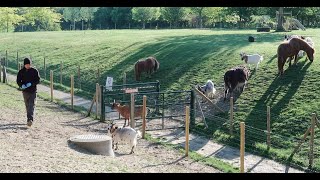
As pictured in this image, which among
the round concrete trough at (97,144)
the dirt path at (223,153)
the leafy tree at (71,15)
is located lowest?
the dirt path at (223,153)

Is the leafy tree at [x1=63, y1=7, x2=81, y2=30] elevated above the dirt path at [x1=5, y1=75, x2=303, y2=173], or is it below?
above

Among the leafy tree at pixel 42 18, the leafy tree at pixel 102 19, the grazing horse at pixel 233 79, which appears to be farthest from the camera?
the leafy tree at pixel 102 19

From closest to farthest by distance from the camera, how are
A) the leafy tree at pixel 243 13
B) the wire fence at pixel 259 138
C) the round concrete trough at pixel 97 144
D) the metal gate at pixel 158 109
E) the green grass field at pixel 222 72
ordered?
the round concrete trough at pixel 97 144 < the wire fence at pixel 259 138 < the green grass field at pixel 222 72 < the metal gate at pixel 158 109 < the leafy tree at pixel 243 13

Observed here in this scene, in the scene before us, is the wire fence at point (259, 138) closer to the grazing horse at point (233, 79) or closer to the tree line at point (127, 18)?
the grazing horse at point (233, 79)

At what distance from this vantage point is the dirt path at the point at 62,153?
9.07 metres

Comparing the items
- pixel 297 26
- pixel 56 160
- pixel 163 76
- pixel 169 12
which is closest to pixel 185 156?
pixel 56 160

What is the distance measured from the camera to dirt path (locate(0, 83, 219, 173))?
9.07 metres

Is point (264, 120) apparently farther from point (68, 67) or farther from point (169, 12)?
point (169, 12)

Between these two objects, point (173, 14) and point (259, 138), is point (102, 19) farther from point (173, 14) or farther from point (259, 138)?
point (259, 138)

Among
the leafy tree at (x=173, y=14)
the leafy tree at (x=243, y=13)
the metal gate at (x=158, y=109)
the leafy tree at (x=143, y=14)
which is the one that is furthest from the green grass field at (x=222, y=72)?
the leafy tree at (x=143, y=14)

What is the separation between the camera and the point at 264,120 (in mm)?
16484

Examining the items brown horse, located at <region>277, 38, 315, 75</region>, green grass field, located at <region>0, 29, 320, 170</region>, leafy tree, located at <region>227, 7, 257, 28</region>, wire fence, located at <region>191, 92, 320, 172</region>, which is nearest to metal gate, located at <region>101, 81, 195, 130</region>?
wire fence, located at <region>191, 92, 320, 172</region>

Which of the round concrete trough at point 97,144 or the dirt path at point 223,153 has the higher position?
the round concrete trough at point 97,144

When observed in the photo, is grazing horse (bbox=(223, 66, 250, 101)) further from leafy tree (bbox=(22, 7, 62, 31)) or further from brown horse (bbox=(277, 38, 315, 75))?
leafy tree (bbox=(22, 7, 62, 31))
